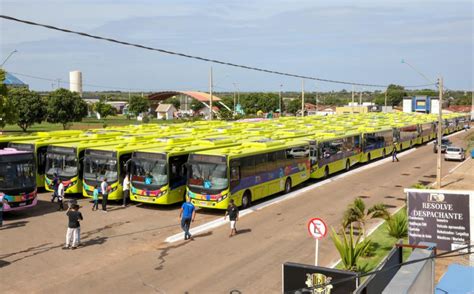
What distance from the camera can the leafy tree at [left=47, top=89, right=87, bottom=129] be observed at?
3041 inches

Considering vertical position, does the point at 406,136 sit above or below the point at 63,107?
below

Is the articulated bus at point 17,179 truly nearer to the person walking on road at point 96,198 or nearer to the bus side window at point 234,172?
the person walking on road at point 96,198

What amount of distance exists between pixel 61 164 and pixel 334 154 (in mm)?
17697

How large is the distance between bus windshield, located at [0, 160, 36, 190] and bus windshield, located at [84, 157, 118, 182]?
9.73 ft

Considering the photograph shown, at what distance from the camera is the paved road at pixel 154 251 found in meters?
13.4

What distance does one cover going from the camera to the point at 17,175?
20875 millimetres

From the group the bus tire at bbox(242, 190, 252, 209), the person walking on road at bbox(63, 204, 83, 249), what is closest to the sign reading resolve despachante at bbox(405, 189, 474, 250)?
the bus tire at bbox(242, 190, 252, 209)

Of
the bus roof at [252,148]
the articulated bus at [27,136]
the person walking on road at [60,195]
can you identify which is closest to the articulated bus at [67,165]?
the person walking on road at [60,195]

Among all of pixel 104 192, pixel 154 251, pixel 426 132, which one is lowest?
pixel 154 251

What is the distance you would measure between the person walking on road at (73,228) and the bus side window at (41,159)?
10972 millimetres

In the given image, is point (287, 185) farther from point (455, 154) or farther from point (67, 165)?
point (455, 154)

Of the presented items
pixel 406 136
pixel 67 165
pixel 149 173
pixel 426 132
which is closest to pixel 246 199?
pixel 149 173

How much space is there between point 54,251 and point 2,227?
4.25 metres

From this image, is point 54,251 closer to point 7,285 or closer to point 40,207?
point 7,285
